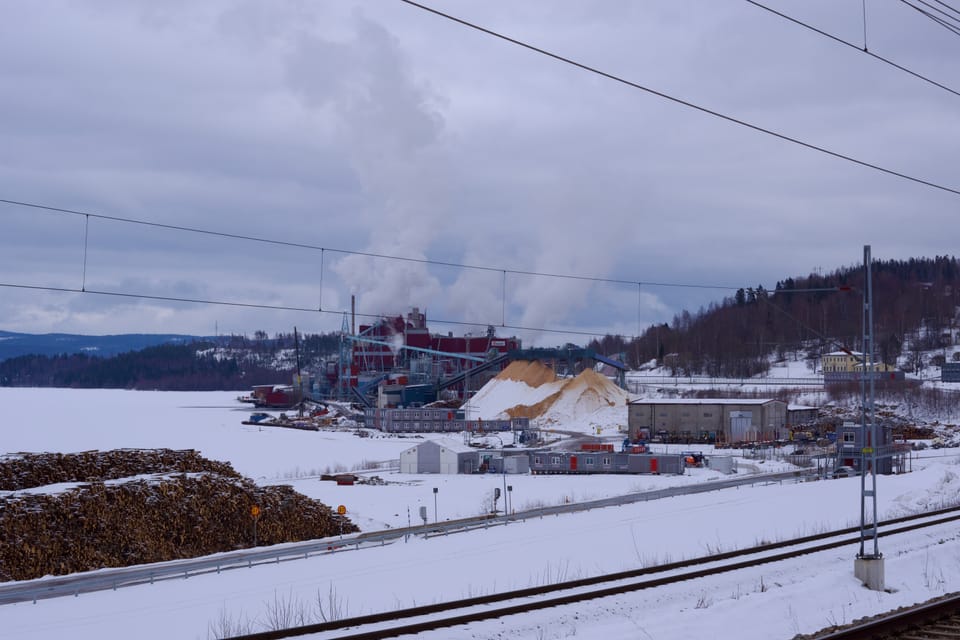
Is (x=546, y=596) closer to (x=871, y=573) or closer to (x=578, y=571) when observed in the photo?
(x=578, y=571)

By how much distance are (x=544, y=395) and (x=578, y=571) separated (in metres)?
79.1

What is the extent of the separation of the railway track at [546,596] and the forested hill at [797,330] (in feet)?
385

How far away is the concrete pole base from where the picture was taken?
1644 cm

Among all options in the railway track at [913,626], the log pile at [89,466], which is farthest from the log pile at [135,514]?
the railway track at [913,626]

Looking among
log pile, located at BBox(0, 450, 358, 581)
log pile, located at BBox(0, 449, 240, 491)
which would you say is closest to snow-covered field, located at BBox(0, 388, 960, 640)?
log pile, located at BBox(0, 450, 358, 581)

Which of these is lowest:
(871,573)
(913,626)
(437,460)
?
(437,460)

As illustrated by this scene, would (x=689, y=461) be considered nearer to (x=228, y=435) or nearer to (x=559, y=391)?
(x=559, y=391)

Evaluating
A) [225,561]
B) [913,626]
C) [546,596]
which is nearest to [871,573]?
[913,626]

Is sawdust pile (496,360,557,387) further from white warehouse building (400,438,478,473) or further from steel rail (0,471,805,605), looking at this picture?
steel rail (0,471,805,605)

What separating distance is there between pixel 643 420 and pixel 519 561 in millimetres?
57261

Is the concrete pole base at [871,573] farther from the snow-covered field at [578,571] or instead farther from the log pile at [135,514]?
the log pile at [135,514]

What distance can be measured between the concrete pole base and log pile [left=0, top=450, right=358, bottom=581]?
2233 centimetres

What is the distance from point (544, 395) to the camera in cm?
10056

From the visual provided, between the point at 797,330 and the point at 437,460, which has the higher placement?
the point at 797,330
